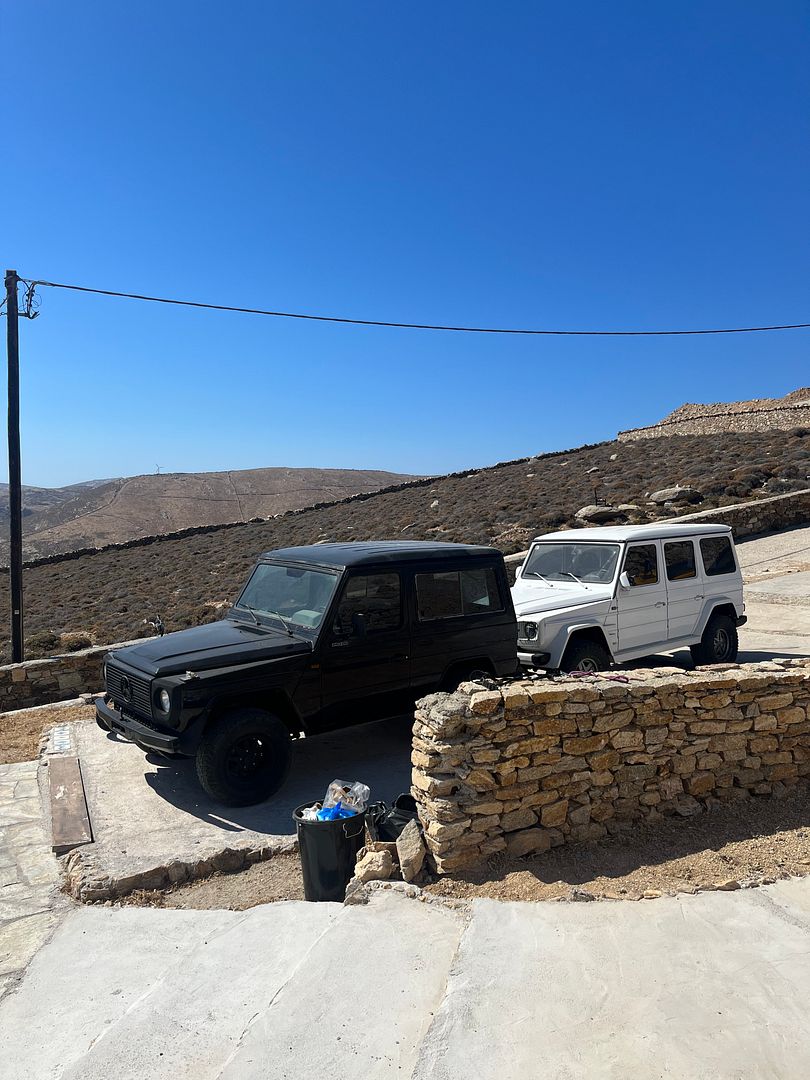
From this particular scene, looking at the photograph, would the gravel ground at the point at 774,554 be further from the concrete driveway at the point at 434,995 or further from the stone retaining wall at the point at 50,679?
the concrete driveway at the point at 434,995

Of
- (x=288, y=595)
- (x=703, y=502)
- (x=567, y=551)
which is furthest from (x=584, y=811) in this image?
(x=703, y=502)

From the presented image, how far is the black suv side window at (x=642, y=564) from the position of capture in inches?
333

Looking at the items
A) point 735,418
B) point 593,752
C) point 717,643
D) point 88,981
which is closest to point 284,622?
point 593,752

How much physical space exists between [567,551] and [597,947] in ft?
19.0

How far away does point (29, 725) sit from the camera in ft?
28.7

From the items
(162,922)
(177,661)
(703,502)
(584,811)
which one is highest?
(703,502)

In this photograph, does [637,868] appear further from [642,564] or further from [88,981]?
[642,564]

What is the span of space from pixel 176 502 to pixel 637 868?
2820 inches

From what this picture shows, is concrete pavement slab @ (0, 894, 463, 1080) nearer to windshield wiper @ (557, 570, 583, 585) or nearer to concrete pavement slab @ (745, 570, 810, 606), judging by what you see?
windshield wiper @ (557, 570, 583, 585)

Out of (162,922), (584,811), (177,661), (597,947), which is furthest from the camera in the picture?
(177,661)

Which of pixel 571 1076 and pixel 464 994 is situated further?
pixel 464 994

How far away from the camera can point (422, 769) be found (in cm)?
477

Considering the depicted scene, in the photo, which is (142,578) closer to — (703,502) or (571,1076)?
(703,502)

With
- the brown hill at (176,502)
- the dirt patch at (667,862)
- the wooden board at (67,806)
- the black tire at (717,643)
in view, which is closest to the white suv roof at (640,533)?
the black tire at (717,643)
